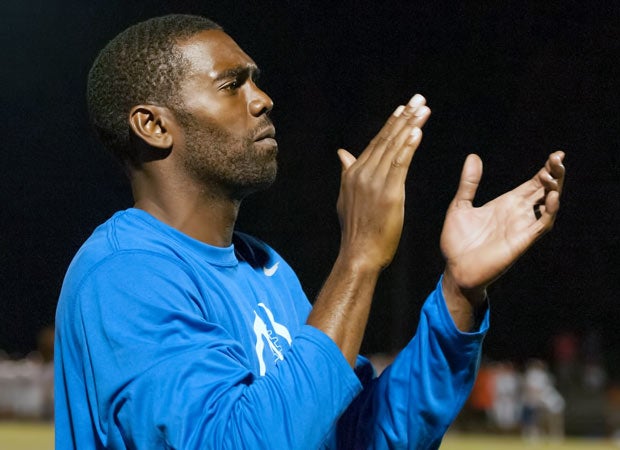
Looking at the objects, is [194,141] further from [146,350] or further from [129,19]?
[129,19]

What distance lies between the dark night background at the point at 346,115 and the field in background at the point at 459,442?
448 cm

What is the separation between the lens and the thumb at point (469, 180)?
Answer: 233 cm

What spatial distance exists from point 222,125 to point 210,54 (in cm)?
16

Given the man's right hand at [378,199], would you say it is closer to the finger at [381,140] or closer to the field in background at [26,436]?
the finger at [381,140]

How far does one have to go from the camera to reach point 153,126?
7.43ft

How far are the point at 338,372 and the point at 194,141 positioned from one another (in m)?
0.69

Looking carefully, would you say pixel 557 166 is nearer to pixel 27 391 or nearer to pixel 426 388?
pixel 426 388

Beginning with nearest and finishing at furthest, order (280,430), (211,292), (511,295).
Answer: (280,430) < (211,292) < (511,295)

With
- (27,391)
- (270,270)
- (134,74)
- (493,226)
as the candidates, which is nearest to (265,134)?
(134,74)

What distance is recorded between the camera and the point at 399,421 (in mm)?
Result: 2234

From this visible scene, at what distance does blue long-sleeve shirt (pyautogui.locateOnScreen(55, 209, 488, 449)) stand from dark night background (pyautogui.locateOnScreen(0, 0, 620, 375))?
1768 centimetres

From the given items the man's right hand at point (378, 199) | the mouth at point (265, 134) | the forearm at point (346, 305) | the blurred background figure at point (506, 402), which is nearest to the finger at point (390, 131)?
the man's right hand at point (378, 199)

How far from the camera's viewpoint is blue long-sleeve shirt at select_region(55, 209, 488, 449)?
5.80 ft

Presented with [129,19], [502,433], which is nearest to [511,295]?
[502,433]
